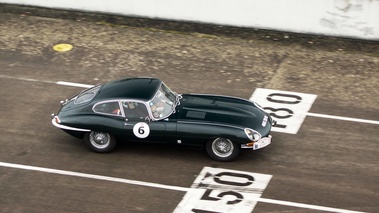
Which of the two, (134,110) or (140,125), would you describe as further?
(134,110)

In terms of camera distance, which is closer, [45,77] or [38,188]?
[38,188]

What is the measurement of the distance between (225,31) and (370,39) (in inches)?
157

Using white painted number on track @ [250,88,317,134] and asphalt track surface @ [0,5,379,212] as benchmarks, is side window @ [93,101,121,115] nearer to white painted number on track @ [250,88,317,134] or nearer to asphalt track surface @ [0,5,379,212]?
asphalt track surface @ [0,5,379,212]

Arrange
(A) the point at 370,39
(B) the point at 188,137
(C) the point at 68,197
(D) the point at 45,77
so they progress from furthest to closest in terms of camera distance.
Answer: (A) the point at 370,39 → (D) the point at 45,77 → (B) the point at 188,137 → (C) the point at 68,197

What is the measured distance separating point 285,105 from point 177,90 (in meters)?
2.68

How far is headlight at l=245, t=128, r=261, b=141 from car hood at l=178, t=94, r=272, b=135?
0.11m

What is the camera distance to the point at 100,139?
1576 cm

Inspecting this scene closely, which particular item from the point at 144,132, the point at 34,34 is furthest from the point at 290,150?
the point at 34,34

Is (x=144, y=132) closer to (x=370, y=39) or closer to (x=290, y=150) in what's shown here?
(x=290, y=150)

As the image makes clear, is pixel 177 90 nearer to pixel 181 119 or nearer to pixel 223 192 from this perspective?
pixel 181 119

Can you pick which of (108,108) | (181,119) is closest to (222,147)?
(181,119)

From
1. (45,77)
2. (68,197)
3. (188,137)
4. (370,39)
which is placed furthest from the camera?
(370,39)

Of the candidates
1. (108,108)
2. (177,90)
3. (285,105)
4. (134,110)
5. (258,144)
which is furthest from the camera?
(177,90)

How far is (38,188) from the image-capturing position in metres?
14.6
